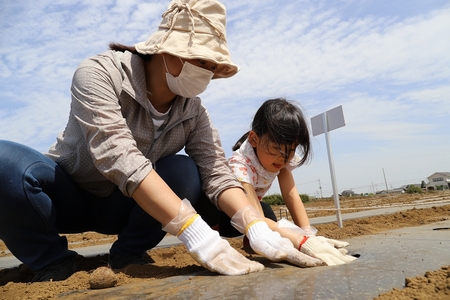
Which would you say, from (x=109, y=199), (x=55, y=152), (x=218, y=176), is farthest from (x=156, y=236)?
(x=55, y=152)

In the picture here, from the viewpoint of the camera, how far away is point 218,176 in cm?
230

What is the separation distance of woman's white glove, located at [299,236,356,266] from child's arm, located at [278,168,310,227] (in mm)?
903

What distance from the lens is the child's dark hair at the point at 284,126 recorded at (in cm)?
267

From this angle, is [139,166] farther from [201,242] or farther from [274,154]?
[274,154]

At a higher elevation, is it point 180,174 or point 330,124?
point 330,124

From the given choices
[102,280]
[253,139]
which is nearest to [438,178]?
[253,139]

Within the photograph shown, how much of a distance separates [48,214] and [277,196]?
56.2ft

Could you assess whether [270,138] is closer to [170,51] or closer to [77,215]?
[170,51]

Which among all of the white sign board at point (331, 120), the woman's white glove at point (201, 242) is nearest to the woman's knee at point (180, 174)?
the woman's white glove at point (201, 242)

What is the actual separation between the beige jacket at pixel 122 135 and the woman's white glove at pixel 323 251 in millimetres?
504

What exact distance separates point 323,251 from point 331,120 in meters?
2.73

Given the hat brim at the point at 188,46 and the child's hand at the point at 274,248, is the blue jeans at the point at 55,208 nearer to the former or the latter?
the child's hand at the point at 274,248

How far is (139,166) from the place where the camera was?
5.50 ft

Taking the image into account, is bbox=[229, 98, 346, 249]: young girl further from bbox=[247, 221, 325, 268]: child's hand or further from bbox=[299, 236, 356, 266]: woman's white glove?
bbox=[247, 221, 325, 268]: child's hand
